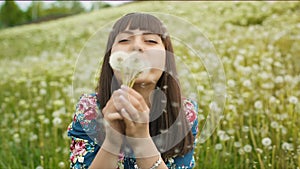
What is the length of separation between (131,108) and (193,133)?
66 centimetres

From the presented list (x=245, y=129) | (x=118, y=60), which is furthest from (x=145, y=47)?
(x=245, y=129)

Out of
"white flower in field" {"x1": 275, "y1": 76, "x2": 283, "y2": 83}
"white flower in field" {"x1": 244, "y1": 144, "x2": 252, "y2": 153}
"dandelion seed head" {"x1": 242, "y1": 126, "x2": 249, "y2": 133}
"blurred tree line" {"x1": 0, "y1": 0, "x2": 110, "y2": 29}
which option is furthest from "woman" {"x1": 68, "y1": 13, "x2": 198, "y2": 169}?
"blurred tree line" {"x1": 0, "y1": 0, "x2": 110, "y2": 29}

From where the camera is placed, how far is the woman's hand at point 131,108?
888mm

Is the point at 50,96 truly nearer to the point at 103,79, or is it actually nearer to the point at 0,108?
the point at 0,108

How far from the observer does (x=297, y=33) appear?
155 inches

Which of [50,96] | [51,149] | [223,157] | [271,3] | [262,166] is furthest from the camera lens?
[271,3]

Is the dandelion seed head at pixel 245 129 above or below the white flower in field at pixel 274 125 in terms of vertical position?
below

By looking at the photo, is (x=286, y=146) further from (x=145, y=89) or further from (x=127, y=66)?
(x=127, y=66)

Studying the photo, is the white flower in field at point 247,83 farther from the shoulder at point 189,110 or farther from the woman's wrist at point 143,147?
the woman's wrist at point 143,147

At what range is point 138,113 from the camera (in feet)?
3.01

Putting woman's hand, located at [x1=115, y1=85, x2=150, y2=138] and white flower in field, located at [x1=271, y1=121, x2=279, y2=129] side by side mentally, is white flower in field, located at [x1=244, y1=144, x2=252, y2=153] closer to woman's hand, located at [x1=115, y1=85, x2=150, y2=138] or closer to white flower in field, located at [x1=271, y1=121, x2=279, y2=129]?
white flower in field, located at [x1=271, y1=121, x2=279, y2=129]

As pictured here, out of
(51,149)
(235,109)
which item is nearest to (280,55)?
(235,109)

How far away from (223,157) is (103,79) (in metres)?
0.87

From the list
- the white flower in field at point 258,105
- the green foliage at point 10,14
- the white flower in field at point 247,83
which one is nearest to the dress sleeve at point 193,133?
the white flower in field at point 258,105
